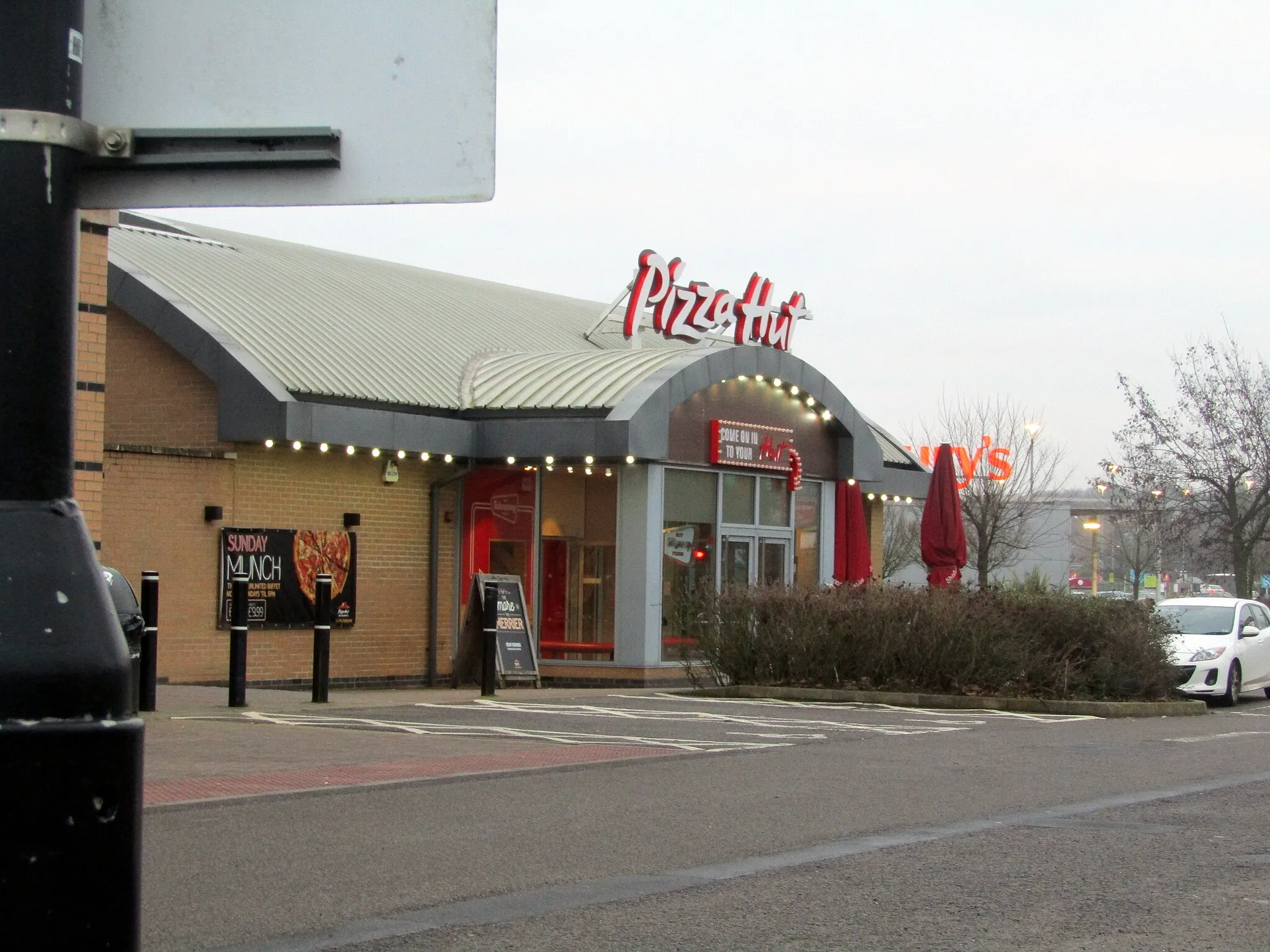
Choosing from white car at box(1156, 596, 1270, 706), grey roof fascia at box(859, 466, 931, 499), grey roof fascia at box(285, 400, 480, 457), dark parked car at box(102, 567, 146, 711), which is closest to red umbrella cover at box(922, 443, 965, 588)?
white car at box(1156, 596, 1270, 706)

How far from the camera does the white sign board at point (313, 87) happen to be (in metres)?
2.48

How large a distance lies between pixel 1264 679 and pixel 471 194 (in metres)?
23.0

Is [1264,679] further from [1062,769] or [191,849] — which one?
[191,849]

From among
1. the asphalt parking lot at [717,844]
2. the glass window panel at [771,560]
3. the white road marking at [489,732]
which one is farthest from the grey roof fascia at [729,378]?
the asphalt parking lot at [717,844]

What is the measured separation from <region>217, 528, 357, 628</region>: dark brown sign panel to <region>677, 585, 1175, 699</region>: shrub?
5.30 m

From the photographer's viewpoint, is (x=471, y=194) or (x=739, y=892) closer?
(x=471, y=194)

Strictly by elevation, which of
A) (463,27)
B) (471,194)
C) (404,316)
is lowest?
(471,194)

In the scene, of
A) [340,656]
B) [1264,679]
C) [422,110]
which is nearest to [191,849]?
[422,110]

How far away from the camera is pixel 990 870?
7707mm

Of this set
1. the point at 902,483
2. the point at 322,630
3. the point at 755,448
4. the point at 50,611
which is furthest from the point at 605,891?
the point at 902,483

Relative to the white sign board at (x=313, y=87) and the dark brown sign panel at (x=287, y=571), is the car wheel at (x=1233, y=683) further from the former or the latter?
the white sign board at (x=313, y=87)

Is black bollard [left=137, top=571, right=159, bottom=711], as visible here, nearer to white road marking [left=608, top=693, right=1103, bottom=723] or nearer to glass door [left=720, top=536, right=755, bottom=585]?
white road marking [left=608, top=693, right=1103, bottom=723]

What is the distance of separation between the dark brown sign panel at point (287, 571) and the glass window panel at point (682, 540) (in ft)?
15.1

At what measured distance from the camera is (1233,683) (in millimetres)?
22188
